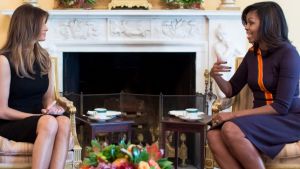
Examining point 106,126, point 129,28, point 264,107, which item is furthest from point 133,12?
point 264,107

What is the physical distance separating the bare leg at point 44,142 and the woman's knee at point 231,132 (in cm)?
88

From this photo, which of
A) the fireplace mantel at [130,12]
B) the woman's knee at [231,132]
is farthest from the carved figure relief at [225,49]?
the woman's knee at [231,132]

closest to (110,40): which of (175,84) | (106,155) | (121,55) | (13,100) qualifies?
(121,55)

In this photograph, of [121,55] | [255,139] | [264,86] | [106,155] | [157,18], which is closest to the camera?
[106,155]

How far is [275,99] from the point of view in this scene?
2.69 m

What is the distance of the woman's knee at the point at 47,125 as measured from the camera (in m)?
2.57

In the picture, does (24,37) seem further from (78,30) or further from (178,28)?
(178,28)

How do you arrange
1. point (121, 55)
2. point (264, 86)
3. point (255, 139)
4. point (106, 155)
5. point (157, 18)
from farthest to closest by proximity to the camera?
1. point (121, 55)
2. point (157, 18)
3. point (264, 86)
4. point (255, 139)
5. point (106, 155)

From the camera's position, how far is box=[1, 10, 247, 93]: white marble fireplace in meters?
4.12

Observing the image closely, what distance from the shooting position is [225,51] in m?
4.18

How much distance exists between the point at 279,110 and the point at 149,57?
1.95 meters

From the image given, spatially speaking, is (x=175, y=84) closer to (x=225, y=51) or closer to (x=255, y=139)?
(x=225, y=51)

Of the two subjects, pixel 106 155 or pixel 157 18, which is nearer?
pixel 106 155

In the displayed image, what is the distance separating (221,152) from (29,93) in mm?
1103
